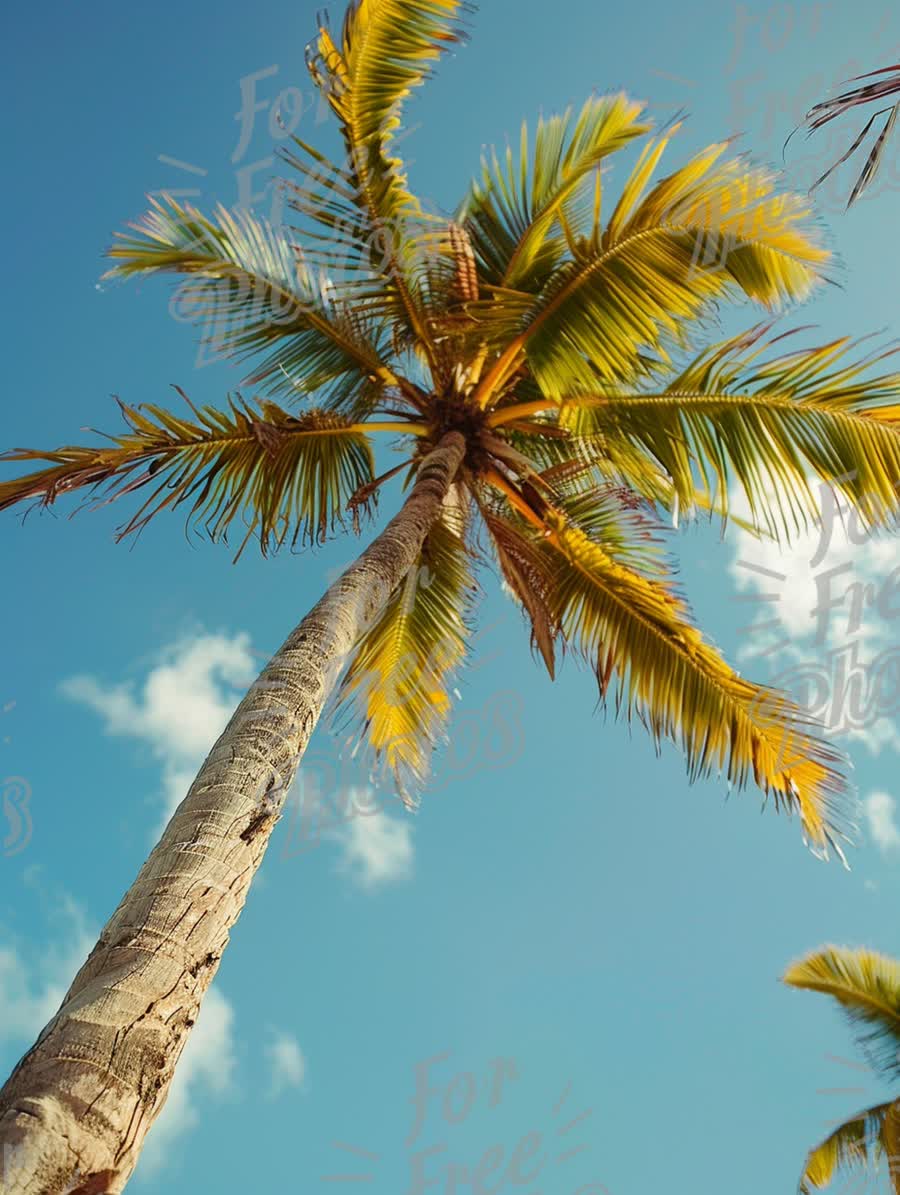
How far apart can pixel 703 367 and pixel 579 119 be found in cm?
201

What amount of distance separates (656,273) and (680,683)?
2.55 metres

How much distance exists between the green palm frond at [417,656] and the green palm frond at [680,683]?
751 millimetres

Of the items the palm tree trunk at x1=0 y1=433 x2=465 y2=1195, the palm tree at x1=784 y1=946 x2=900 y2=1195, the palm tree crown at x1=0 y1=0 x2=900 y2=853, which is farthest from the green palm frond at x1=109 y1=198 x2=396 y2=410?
the palm tree at x1=784 y1=946 x2=900 y2=1195

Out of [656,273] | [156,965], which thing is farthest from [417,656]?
[156,965]

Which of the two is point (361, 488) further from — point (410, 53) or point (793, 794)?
point (793, 794)

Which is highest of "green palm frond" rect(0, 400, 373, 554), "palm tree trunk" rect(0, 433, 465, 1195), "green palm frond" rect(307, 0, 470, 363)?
"green palm frond" rect(307, 0, 470, 363)

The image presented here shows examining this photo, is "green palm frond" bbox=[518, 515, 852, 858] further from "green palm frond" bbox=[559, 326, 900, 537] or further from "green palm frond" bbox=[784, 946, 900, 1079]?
"green palm frond" bbox=[784, 946, 900, 1079]

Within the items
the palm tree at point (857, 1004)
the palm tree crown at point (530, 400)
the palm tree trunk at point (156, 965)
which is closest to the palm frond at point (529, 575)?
the palm tree crown at point (530, 400)

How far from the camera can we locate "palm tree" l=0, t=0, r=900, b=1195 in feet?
18.1

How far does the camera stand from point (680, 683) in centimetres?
601

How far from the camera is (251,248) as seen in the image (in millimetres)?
Result: 6258

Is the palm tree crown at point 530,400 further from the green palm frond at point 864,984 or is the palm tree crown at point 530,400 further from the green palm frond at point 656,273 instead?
the green palm frond at point 864,984

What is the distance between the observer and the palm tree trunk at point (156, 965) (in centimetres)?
184

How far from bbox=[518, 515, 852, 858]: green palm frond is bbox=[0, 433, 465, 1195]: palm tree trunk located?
274 centimetres
